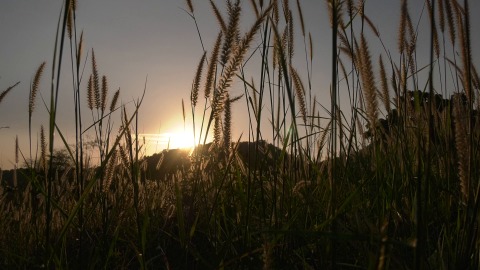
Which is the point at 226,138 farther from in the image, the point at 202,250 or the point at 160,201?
the point at 160,201

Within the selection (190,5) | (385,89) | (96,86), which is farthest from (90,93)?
(385,89)

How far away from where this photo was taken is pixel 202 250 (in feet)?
7.23

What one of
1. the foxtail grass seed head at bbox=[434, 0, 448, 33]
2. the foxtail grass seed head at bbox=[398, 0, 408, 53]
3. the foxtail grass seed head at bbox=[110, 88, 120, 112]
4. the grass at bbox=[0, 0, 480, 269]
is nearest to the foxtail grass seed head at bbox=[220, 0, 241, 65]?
the grass at bbox=[0, 0, 480, 269]

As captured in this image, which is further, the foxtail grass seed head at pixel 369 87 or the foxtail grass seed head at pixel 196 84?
the foxtail grass seed head at pixel 196 84

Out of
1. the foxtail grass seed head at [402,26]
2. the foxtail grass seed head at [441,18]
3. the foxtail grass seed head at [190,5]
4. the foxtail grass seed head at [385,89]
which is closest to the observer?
the foxtail grass seed head at [385,89]

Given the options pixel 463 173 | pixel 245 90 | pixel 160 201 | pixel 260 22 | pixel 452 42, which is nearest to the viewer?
pixel 463 173

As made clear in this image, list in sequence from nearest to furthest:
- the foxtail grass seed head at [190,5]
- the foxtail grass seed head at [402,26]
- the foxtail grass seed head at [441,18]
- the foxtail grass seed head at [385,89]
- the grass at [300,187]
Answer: the grass at [300,187], the foxtail grass seed head at [385,89], the foxtail grass seed head at [402,26], the foxtail grass seed head at [190,5], the foxtail grass seed head at [441,18]

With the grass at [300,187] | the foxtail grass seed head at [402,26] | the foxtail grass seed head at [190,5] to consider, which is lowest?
the grass at [300,187]

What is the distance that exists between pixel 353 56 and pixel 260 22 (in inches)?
26.2

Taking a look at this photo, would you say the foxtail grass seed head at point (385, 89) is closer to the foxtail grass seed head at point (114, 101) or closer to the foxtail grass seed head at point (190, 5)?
the foxtail grass seed head at point (190, 5)

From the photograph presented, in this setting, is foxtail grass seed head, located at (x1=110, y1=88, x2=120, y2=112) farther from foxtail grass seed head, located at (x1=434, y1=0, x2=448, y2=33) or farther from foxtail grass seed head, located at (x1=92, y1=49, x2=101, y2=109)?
foxtail grass seed head, located at (x1=434, y1=0, x2=448, y2=33)

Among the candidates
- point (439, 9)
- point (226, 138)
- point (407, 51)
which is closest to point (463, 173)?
point (226, 138)

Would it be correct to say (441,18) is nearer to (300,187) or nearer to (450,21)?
(450,21)

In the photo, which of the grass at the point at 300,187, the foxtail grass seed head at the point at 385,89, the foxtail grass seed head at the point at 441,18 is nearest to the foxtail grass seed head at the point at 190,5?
the grass at the point at 300,187
